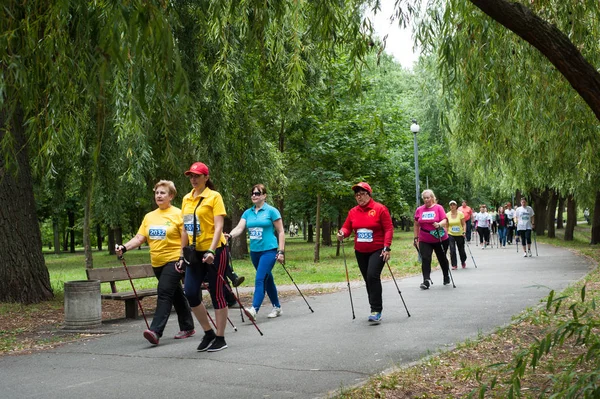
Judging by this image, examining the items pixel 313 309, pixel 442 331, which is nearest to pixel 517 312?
pixel 442 331

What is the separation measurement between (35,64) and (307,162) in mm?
20218

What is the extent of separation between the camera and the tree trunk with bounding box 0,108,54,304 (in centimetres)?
1234

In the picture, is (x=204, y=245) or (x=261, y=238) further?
(x=261, y=238)

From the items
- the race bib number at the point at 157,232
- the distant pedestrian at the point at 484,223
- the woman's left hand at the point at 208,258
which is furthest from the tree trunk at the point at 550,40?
the distant pedestrian at the point at 484,223

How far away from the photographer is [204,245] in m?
8.05

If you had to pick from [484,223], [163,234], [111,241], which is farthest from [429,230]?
[111,241]

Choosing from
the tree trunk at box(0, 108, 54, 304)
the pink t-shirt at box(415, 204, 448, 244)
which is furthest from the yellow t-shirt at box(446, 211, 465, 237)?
the tree trunk at box(0, 108, 54, 304)

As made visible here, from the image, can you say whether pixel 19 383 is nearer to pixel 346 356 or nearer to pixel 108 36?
pixel 346 356

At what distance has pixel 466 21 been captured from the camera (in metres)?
8.69

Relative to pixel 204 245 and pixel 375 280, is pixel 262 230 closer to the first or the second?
pixel 375 280

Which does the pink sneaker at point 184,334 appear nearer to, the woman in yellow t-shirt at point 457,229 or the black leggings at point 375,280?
the black leggings at point 375,280

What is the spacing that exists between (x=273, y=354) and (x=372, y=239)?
9.00 ft

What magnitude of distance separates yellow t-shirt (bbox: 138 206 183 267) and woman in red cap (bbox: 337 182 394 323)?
90.8 inches

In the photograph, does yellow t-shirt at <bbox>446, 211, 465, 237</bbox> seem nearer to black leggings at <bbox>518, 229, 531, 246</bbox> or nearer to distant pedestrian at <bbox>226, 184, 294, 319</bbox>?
black leggings at <bbox>518, 229, 531, 246</bbox>
